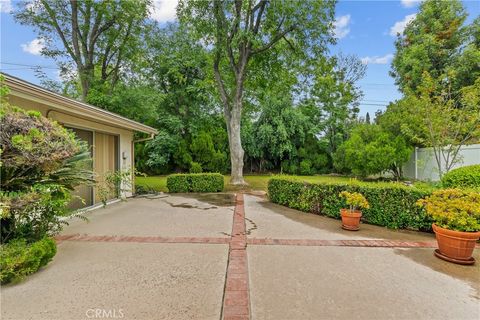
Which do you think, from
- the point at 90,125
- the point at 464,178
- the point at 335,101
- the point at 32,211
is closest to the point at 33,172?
the point at 32,211

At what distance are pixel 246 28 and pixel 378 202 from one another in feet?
33.1

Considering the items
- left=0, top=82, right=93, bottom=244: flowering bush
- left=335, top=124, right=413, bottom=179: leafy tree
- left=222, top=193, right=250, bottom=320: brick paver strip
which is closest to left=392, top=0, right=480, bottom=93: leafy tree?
left=335, top=124, right=413, bottom=179: leafy tree

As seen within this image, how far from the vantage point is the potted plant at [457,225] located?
11.3 ft

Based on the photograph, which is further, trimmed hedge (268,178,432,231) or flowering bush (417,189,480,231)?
trimmed hedge (268,178,432,231)

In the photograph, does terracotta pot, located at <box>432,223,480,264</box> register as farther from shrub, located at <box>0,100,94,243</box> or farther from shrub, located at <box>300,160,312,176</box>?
shrub, located at <box>300,160,312,176</box>

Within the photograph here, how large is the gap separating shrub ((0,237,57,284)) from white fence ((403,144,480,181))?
12.8 meters

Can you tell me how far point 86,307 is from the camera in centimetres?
235

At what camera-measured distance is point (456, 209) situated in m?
3.61

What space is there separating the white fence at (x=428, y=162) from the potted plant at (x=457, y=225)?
764 cm

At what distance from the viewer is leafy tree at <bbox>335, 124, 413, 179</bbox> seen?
13.5 metres

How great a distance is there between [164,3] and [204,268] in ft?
50.3

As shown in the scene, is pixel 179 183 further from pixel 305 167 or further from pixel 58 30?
pixel 305 167

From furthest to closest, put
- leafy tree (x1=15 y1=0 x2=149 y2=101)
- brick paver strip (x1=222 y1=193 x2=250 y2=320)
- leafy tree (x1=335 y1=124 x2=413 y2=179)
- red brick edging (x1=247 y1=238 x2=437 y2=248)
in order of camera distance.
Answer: leafy tree (x1=335 y1=124 x2=413 y2=179)
leafy tree (x1=15 y1=0 x2=149 y2=101)
red brick edging (x1=247 y1=238 x2=437 y2=248)
brick paver strip (x1=222 y1=193 x2=250 y2=320)

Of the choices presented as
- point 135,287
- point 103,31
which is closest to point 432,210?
point 135,287
